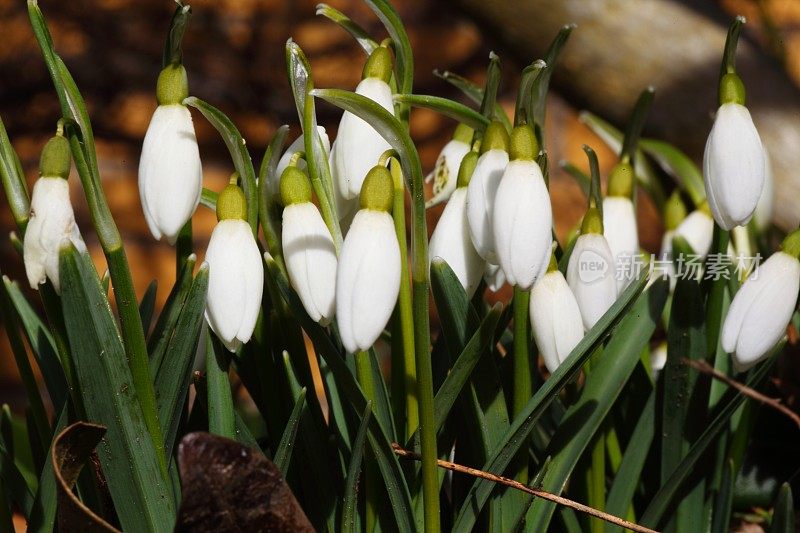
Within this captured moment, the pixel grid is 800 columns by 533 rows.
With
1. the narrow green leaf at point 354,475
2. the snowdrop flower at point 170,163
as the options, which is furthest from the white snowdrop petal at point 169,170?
the narrow green leaf at point 354,475

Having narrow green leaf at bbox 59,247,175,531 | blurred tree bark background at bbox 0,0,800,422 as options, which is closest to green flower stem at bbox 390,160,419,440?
narrow green leaf at bbox 59,247,175,531

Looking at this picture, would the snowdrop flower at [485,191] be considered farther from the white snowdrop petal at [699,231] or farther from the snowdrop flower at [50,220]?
the white snowdrop petal at [699,231]

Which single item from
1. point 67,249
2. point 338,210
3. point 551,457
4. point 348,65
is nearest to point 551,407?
point 551,457

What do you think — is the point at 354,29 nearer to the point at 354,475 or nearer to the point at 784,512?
the point at 354,475

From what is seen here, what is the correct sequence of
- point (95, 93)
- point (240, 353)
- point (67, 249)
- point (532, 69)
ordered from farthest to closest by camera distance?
point (95, 93) → point (240, 353) → point (532, 69) → point (67, 249)

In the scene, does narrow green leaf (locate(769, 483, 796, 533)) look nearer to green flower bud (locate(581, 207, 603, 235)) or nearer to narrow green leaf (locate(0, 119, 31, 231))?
green flower bud (locate(581, 207, 603, 235))

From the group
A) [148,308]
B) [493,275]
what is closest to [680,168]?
[493,275]

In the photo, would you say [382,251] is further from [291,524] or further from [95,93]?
[95,93]
